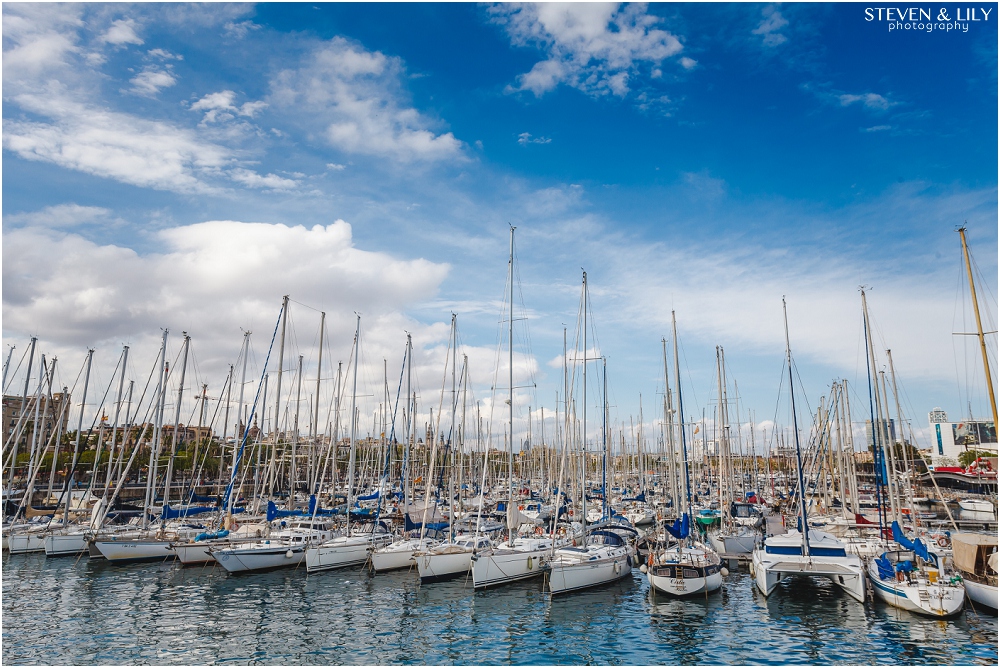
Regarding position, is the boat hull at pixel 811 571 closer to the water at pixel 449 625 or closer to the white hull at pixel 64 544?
the water at pixel 449 625

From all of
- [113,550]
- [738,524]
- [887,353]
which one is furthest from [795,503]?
[113,550]

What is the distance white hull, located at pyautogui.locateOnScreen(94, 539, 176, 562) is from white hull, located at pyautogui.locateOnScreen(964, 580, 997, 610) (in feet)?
151

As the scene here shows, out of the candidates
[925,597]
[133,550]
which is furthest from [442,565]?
[925,597]

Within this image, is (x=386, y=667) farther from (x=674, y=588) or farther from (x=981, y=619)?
(x=981, y=619)

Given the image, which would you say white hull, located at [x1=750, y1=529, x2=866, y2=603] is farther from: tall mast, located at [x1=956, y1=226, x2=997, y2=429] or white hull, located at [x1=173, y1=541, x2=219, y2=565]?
white hull, located at [x1=173, y1=541, x2=219, y2=565]

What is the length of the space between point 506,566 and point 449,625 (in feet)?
23.1

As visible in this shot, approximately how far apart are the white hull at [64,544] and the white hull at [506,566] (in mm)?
30359

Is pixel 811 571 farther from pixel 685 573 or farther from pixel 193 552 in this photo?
pixel 193 552

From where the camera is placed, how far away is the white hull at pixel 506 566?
3106 cm

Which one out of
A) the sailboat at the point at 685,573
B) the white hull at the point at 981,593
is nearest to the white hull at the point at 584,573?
the sailboat at the point at 685,573

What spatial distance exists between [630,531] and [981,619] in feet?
65.5

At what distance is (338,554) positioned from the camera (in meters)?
36.8

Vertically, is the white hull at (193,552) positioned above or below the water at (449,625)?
above

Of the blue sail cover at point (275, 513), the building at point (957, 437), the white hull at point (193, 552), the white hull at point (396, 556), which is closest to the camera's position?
the white hull at point (396, 556)
